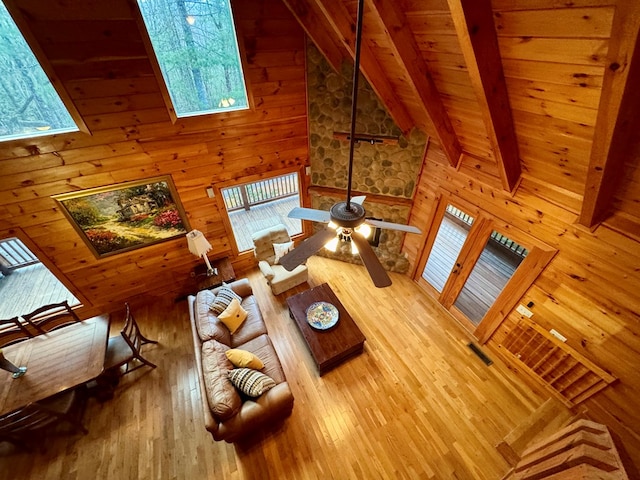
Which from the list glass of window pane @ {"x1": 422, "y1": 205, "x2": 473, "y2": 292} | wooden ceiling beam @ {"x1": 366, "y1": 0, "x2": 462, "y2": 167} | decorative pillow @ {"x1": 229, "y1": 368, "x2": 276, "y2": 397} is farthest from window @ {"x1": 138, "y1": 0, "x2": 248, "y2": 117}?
glass of window pane @ {"x1": 422, "y1": 205, "x2": 473, "y2": 292}

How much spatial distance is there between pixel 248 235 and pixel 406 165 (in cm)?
390

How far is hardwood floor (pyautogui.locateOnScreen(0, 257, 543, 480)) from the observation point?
2.76 metres

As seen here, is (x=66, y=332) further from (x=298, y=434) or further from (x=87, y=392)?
(x=298, y=434)

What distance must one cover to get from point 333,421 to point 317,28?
4.96m

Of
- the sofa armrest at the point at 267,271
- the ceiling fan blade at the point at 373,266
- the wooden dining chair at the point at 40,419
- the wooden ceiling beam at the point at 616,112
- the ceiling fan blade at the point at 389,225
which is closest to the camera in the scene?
the wooden ceiling beam at the point at 616,112

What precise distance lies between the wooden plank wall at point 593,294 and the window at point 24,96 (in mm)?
5248

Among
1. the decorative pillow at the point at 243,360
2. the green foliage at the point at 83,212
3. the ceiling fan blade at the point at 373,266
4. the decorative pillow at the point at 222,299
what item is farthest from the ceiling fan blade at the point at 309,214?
the green foliage at the point at 83,212

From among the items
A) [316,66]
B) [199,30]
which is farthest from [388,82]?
[199,30]

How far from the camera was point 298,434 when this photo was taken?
3.02m

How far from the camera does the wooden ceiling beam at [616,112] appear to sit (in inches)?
46.6

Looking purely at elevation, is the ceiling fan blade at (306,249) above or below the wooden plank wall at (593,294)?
above

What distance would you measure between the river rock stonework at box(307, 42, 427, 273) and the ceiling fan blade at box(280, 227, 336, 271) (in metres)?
2.76

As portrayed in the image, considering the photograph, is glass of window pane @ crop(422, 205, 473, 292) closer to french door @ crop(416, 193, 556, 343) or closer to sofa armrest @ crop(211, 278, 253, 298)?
french door @ crop(416, 193, 556, 343)

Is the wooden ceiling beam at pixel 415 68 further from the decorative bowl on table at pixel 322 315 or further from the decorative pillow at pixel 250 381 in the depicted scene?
the decorative pillow at pixel 250 381
